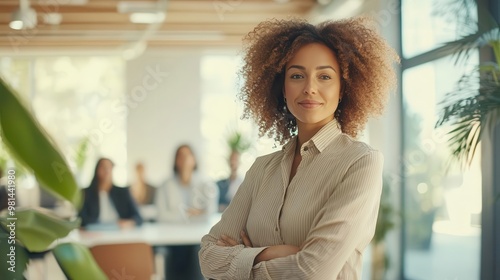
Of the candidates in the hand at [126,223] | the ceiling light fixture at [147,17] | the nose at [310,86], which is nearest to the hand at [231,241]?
the nose at [310,86]

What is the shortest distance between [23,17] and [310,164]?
5.00 metres

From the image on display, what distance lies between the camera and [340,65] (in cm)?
142

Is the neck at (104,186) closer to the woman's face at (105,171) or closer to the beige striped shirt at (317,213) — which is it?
the woman's face at (105,171)

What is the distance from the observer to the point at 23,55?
20.0 feet

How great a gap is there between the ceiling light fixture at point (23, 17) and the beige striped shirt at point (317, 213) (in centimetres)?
488

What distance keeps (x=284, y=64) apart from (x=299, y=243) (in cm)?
40

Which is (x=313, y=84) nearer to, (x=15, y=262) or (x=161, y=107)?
(x=15, y=262)

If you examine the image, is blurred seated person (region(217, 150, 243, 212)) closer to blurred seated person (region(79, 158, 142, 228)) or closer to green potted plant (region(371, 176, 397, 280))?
blurred seated person (region(79, 158, 142, 228))

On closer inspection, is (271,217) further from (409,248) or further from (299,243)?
(409,248)

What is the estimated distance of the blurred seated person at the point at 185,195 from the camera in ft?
18.6

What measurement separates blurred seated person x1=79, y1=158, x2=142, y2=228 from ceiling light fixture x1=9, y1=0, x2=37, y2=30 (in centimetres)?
146

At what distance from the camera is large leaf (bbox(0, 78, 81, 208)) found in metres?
0.32

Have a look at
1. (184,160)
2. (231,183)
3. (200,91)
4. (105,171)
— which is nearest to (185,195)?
(184,160)

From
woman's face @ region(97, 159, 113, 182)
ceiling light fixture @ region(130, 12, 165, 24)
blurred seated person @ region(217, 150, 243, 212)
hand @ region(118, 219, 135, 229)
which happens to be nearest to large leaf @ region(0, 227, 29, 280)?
hand @ region(118, 219, 135, 229)
